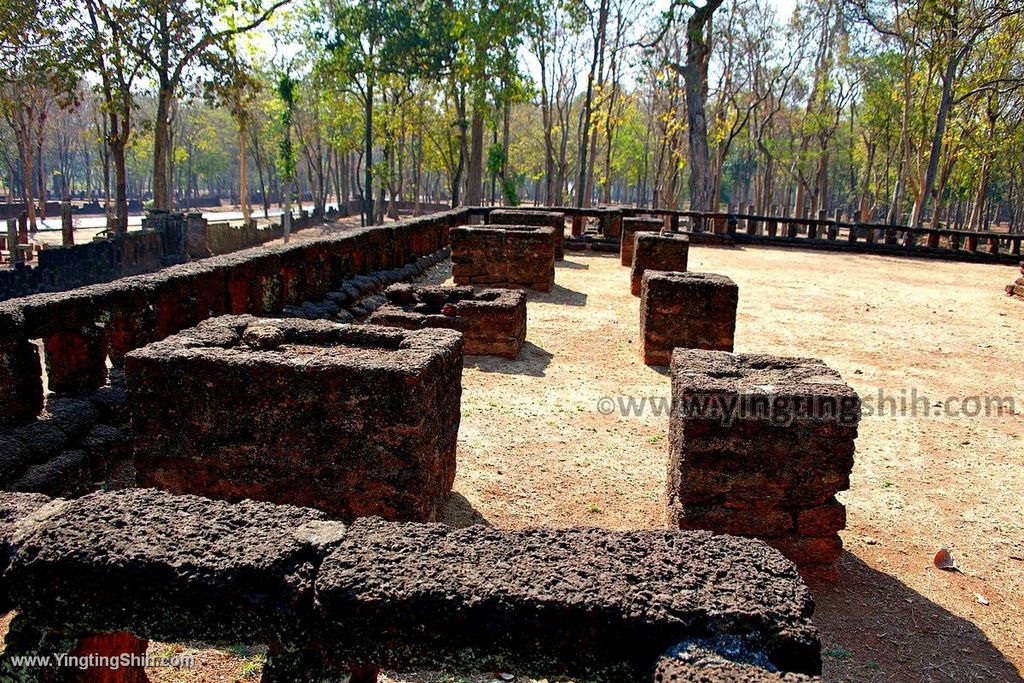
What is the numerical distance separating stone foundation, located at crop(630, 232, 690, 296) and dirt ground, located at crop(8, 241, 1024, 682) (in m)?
1.23

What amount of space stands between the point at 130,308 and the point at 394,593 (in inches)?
180

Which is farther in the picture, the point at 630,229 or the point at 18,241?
the point at 18,241

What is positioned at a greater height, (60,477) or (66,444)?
(66,444)

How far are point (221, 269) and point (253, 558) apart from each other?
544 centimetres

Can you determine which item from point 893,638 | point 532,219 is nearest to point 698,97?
point 532,219

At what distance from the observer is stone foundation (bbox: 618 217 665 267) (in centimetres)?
1789

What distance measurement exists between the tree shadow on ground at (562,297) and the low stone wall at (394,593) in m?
10.3

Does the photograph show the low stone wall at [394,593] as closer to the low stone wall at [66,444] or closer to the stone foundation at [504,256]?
the low stone wall at [66,444]

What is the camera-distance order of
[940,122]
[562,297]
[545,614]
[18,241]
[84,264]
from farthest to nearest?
1. [940,122]
2. [18,241]
3. [84,264]
4. [562,297]
5. [545,614]

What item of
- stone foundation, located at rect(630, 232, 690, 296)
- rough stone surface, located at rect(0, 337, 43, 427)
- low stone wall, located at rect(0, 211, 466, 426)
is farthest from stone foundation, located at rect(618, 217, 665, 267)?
rough stone surface, located at rect(0, 337, 43, 427)

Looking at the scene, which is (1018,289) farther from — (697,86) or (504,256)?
(697,86)

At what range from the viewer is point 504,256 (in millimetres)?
13367

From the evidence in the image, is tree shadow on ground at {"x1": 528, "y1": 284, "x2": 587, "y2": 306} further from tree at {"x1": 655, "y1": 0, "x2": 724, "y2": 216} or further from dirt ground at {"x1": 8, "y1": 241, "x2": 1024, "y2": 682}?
tree at {"x1": 655, "y1": 0, "x2": 724, "y2": 216}

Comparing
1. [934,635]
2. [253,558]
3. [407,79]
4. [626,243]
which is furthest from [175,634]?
[407,79]
